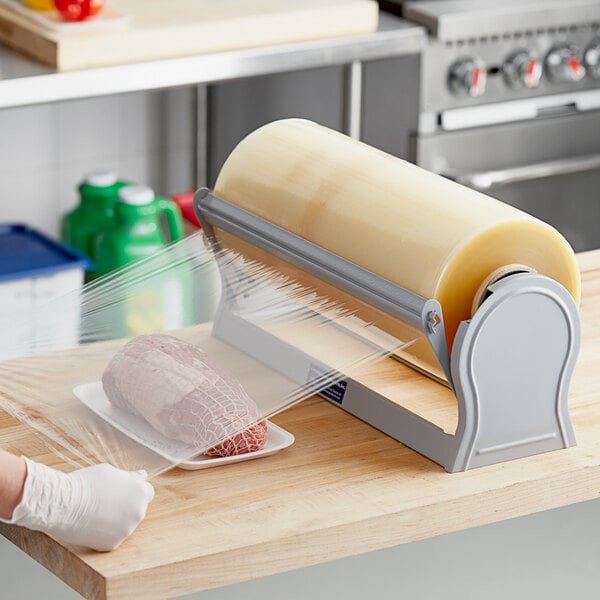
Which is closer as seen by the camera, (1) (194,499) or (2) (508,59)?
(1) (194,499)

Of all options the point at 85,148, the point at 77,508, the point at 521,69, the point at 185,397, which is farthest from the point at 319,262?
the point at 85,148

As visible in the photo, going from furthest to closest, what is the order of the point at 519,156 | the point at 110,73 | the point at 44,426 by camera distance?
1. the point at 519,156
2. the point at 110,73
3. the point at 44,426

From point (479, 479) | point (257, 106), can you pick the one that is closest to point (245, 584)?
point (479, 479)

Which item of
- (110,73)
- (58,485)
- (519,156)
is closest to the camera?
(58,485)

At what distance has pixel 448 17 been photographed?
290cm

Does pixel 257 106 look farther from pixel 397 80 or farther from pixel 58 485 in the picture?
pixel 58 485

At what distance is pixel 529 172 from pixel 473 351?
188cm

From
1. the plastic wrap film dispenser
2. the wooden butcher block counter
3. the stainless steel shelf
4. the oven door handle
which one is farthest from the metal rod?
the wooden butcher block counter

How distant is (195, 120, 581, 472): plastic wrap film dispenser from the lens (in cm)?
132

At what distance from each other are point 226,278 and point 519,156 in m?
1.70

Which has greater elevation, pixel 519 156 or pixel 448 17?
pixel 448 17

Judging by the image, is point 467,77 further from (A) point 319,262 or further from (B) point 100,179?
(A) point 319,262

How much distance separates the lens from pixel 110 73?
2605 mm

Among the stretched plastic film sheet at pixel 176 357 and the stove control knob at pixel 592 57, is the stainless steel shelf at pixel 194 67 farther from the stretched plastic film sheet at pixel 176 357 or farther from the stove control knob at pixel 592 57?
the stretched plastic film sheet at pixel 176 357
